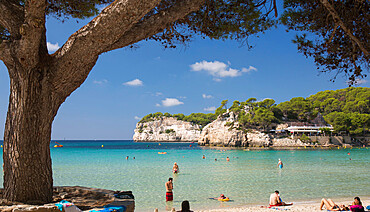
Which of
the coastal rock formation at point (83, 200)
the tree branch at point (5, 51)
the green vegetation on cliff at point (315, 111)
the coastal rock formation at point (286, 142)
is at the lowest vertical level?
the coastal rock formation at point (286, 142)

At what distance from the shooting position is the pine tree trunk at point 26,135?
153 inches

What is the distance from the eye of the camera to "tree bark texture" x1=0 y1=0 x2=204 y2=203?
12.1 feet

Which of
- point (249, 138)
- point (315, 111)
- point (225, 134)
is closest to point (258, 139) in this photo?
point (249, 138)

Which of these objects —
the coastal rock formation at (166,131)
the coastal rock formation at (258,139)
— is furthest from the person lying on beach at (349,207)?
the coastal rock formation at (166,131)

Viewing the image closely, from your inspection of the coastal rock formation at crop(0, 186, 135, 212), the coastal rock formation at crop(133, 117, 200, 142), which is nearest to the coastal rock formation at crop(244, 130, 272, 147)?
the coastal rock formation at crop(0, 186, 135, 212)

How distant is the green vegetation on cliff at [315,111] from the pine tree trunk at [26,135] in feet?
→ 213

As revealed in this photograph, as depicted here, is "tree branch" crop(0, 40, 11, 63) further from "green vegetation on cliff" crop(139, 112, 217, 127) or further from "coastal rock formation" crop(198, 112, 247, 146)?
"green vegetation on cliff" crop(139, 112, 217, 127)

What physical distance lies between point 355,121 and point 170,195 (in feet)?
204

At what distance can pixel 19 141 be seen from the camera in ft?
12.7

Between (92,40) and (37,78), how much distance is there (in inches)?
42.5

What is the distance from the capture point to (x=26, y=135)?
3.87 metres

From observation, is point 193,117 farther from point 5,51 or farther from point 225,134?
point 5,51

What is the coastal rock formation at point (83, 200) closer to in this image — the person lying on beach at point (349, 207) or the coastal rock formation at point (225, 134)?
the person lying on beach at point (349, 207)

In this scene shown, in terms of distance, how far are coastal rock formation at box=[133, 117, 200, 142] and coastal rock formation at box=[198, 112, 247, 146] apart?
50254 mm
